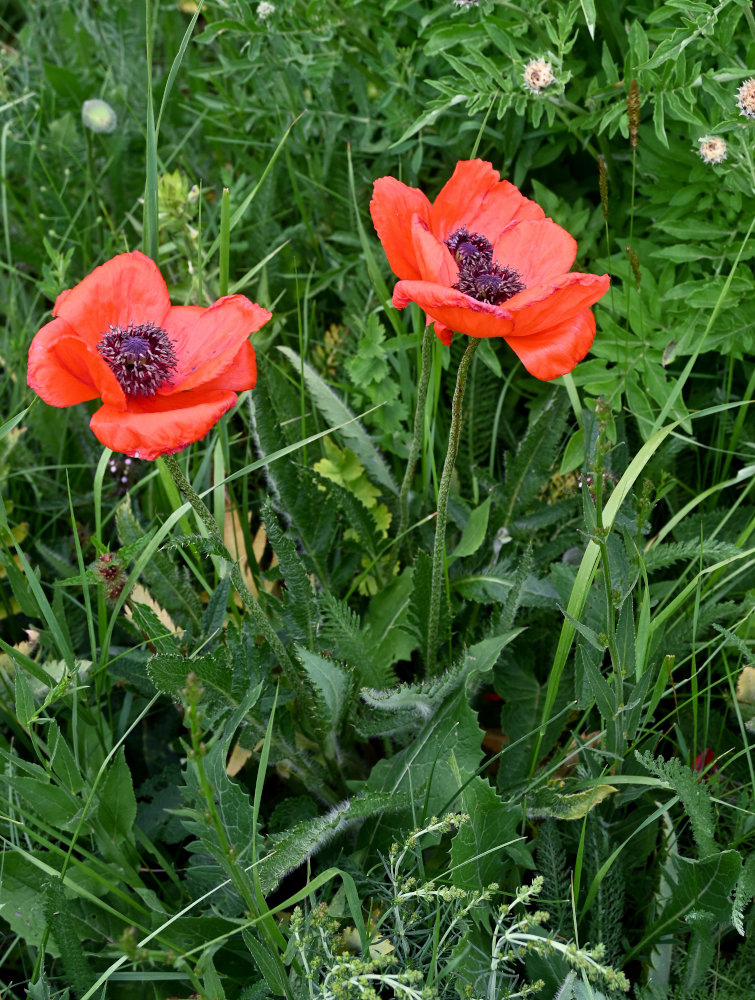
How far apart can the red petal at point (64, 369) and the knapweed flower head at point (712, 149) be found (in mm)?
1232

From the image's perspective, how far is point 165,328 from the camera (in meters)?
1.51

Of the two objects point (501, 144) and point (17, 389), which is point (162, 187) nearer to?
point (17, 389)

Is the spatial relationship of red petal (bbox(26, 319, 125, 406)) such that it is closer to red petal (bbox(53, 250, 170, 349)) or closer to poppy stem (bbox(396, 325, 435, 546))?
red petal (bbox(53, 250, 170, 349))

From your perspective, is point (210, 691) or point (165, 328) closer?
point (165, 328)

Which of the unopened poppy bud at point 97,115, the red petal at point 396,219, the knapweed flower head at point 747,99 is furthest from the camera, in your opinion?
the unopened poppy bud at point 97,115

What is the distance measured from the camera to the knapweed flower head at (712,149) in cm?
182

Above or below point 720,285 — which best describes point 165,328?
above

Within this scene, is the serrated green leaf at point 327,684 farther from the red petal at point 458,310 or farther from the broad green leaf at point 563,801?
the red petal at point 458,310

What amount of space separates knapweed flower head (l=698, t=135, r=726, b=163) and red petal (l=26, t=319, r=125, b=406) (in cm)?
123

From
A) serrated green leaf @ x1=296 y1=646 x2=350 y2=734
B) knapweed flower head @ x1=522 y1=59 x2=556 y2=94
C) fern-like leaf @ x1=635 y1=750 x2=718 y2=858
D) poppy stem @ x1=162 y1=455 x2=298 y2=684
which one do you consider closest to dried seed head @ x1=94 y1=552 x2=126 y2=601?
poppy stem @ x1=162 y1=455 x2=298 y2=684

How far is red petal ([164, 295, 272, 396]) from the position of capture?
134cm

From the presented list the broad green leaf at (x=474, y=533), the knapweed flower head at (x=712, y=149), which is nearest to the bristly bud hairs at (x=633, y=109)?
the knapweed flower head at (x=712, y=149)

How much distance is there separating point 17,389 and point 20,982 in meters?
1.35

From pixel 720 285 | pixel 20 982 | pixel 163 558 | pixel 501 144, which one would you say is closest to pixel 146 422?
pixel 163 558
